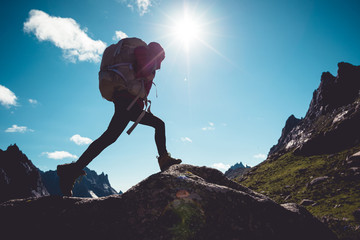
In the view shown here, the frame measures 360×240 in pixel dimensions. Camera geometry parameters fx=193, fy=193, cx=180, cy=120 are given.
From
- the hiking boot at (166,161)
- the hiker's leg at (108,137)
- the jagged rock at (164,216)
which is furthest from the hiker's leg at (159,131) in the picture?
the jagged rock at (164,216)

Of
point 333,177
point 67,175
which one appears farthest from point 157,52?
point 333,177

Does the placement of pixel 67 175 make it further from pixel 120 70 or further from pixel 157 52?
pixel 157 52

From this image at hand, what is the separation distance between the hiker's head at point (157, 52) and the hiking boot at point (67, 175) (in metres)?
2.59

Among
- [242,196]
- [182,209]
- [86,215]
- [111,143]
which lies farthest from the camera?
[111,143]

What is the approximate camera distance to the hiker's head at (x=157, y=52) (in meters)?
4.02

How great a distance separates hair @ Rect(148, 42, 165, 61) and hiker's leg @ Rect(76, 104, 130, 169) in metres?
1.36

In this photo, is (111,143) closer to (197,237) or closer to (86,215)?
(86,215)

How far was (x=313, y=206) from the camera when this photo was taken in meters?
22.2

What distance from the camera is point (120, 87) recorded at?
3658 millimetres

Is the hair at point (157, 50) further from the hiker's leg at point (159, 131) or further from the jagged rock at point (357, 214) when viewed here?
the jagged rock at point (357, 214)

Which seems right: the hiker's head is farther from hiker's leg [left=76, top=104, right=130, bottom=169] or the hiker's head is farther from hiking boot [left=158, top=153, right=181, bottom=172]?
hiking boot [left=158, top=153, right=181, bottom=172]

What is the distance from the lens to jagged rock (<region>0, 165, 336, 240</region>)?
2.35 metres

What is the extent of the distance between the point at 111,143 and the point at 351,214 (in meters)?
22.6

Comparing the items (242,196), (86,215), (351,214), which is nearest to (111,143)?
(86,215)
